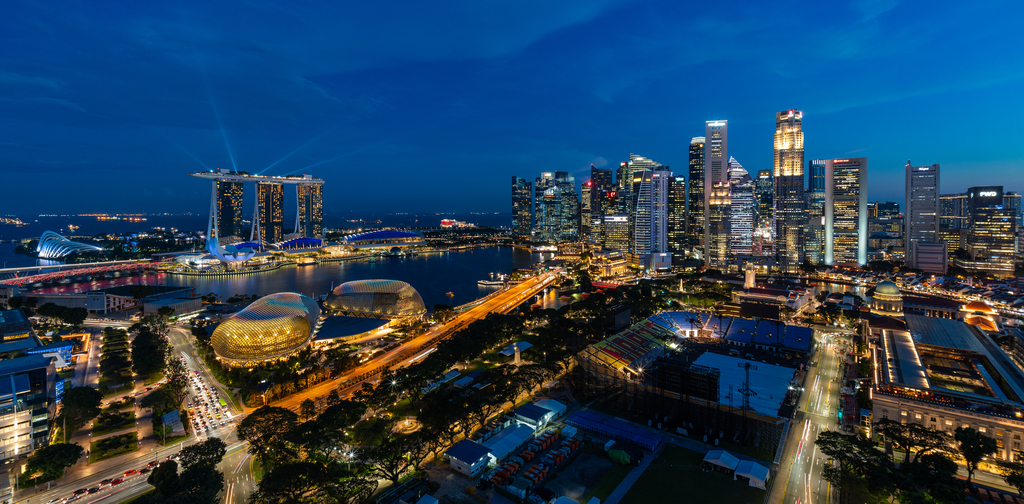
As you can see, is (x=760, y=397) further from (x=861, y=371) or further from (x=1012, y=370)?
(x=1012, y=370)

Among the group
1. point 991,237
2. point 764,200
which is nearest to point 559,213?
point 764,200

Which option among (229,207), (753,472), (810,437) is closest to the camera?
(753,472)

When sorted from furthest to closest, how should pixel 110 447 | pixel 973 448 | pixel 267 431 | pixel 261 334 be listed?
pixel 261 334
pixel 110 447
pixel 267 431
pixel 973 448

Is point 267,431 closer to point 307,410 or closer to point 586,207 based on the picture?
point 307,410

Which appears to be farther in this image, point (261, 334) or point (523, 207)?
point (523, 207)

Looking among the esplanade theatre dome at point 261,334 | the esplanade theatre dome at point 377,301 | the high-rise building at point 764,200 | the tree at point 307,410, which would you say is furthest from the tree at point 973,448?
the high-rise building at point 764,200

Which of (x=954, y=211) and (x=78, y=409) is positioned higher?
(x=954, y=211)

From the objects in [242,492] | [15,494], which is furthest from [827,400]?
[15,494]

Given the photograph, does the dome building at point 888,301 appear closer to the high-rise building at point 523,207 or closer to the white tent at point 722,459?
the white tent at point 722,459
